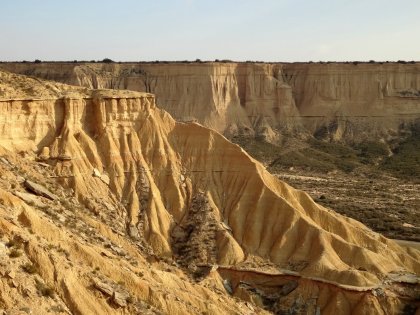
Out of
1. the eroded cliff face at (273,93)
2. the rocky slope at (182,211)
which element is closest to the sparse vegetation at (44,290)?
the rocky slope at (182,211)

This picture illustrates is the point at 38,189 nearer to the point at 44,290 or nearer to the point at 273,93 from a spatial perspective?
the point at 44,290

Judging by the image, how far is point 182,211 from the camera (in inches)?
1754

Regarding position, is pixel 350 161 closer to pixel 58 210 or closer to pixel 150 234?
pixel 150 234

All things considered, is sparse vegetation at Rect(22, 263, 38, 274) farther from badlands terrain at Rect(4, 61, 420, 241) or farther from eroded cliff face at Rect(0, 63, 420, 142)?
eroded cliff face at Rect(0, 63, 420, 142)

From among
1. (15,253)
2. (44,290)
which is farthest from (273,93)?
(44,290)

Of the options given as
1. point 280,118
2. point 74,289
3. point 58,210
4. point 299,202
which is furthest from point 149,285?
point 280,118

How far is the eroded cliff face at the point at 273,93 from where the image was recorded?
121 m

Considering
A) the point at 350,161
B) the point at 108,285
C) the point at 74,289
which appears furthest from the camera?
the point at 350,161

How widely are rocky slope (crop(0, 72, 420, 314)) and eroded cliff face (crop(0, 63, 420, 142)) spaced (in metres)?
A: 72.7

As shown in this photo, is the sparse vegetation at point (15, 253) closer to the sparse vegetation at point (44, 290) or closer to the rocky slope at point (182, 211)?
the sparse vegetation at point (44, 290)

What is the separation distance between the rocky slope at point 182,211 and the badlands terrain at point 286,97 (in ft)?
212

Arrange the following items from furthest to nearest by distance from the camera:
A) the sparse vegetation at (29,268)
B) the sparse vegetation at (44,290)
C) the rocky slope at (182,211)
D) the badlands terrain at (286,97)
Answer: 1. the badlands terrain at (286,97)
2. the rocky slope at (182,211)
3. the sparse vegetation at (29,268)
4. the sparse vegetation at (44,290)

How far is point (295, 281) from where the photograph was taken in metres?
39.5

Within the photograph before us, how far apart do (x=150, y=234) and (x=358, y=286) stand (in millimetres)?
13835
